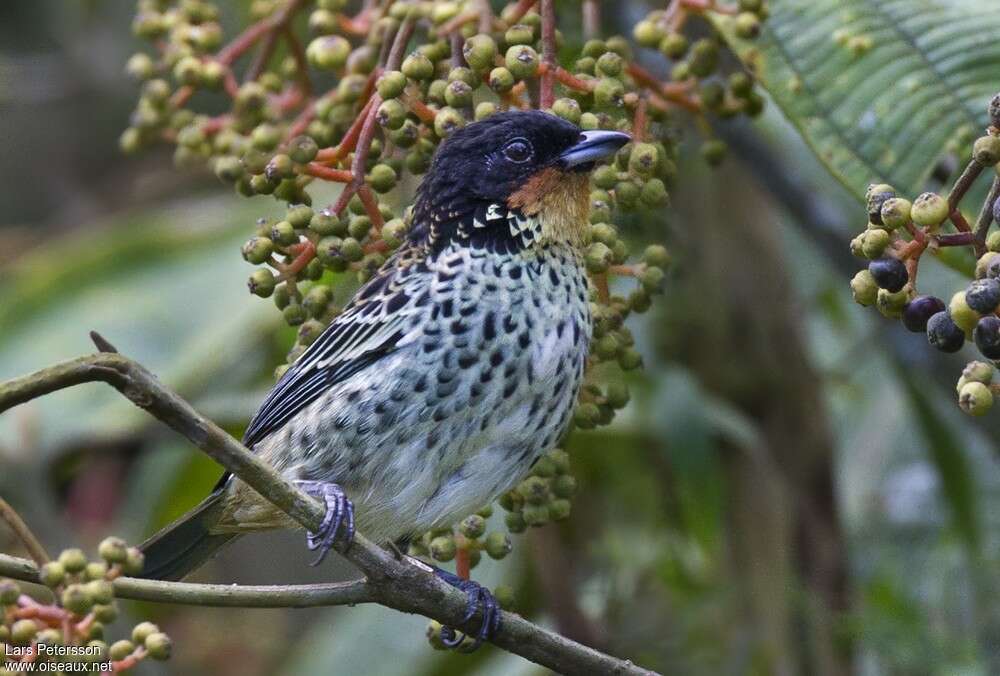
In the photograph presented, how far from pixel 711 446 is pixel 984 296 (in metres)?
2.05

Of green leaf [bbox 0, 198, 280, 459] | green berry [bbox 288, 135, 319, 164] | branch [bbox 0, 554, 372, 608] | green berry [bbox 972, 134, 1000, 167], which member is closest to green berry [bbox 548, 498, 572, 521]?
branch [bbox 0, 554, 372, 608]

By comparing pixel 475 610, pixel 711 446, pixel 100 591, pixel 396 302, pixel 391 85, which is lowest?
pixel 711 446

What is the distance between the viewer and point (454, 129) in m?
2.38

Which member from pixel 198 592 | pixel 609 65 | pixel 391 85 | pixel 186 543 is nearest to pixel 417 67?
pixel 391 85

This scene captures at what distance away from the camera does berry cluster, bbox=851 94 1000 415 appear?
1.77 meters

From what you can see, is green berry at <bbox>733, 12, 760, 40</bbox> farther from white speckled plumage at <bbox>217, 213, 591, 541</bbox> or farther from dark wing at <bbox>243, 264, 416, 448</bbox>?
dark wing at <bbox>243, 264, 416, 448</bbox>

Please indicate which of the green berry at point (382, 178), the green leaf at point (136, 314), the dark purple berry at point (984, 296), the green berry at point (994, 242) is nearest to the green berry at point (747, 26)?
the green berry at point (382, 178)

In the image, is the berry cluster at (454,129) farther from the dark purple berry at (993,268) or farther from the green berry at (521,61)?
the dark purple berry at (993,268)

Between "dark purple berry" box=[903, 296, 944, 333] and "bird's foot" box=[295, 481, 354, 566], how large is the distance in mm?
818

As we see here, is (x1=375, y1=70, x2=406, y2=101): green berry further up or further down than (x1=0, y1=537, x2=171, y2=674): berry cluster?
further up

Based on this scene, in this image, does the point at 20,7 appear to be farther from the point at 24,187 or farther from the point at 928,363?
the point at 928,363

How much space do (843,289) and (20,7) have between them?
13.1 feet

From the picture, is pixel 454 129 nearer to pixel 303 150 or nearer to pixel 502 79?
pixel 502 79

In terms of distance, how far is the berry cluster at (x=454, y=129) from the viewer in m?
2.37
